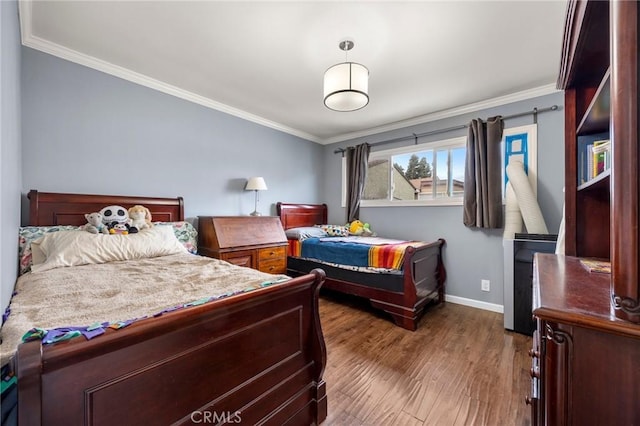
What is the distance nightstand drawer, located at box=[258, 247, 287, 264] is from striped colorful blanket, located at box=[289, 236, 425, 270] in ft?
0.90

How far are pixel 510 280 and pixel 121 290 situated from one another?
118 inches

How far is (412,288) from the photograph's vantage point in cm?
248

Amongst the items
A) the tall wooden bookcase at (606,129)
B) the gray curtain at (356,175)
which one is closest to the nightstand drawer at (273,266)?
the gray curtain at (356,175)

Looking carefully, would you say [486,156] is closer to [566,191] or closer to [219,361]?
[566,191]

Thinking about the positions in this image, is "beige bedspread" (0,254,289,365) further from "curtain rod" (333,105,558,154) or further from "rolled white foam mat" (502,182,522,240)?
"curtain rod" (333,105,558,154)

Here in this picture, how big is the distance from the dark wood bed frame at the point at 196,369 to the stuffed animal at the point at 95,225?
1693 mm

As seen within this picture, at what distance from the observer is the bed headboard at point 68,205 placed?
2.01 m

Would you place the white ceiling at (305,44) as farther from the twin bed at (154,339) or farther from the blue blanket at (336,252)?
the blue blanket at (336,252)

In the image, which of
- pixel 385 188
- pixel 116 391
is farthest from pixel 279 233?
Result: pixel 116 391

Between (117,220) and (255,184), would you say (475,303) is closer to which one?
(255,184)

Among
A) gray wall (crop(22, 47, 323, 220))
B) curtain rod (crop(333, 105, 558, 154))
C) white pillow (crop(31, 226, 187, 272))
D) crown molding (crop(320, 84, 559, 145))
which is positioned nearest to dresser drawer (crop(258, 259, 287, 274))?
gray wall (crop(22, 47, 323, 220))

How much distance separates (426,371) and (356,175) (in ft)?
9.33

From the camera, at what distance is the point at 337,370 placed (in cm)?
181

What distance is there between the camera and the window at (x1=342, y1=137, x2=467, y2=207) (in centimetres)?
331
